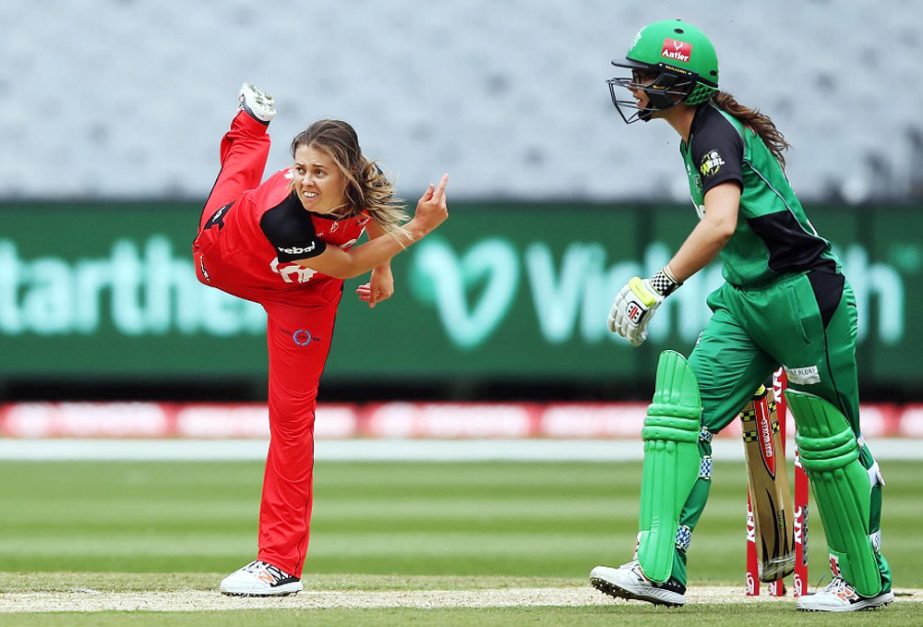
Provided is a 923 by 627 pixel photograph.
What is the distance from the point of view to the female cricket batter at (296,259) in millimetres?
5281

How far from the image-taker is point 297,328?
5582 mm

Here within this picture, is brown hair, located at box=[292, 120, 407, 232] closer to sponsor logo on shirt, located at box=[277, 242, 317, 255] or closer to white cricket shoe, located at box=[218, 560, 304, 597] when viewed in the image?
sponsor logo on shirt, located at box=[277, 242, 317, 255]

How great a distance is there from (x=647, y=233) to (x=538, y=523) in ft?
18.1

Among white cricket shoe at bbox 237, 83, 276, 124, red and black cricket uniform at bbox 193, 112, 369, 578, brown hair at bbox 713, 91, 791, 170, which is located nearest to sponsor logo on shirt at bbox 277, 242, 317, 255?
red and black cricket uniform at bbox 193, 112, 369, 578

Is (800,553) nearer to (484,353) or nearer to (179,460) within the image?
(179,460)

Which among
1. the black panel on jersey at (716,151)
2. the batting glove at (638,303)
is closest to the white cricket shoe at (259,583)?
the batting glove at (638,303)

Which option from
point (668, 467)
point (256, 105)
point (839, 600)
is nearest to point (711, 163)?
point (668, 467)

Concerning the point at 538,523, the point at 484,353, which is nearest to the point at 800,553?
the point at 538,523

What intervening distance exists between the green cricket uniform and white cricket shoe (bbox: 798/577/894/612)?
1.41ft

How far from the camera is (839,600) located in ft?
16.7

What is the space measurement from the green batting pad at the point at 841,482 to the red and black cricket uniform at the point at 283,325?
165 cm

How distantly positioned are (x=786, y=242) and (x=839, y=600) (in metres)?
1.15

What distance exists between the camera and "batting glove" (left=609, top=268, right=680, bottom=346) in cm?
481

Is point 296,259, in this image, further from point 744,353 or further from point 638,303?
point 744,353
